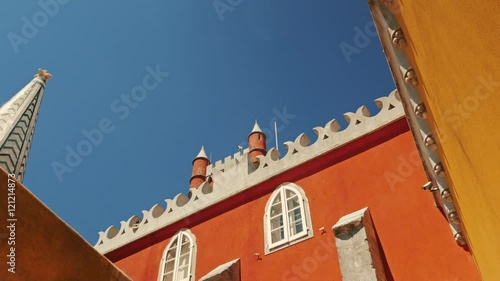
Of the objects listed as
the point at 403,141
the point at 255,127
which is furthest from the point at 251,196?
the point at 255,127

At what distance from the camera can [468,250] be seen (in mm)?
7828

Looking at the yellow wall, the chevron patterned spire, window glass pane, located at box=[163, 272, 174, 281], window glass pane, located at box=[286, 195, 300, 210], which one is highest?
the chevron patterned spire

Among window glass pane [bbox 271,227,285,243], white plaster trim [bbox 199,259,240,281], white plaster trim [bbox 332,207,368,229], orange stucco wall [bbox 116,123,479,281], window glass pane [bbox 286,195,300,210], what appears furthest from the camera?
window glass pane [bbox 286,195,300,210]

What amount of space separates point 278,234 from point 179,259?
3201mm

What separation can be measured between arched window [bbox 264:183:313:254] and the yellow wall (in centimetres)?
502

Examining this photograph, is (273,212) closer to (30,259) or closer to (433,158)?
(433,158)

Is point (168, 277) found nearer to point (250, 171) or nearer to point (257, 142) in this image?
point (250, 171)

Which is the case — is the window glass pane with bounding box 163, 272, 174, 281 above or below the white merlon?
below

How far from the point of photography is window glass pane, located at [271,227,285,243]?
10.7 m

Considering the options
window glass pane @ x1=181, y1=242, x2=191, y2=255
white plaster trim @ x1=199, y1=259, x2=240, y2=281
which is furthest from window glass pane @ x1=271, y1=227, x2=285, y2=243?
window glass pane @ x1=181, y1=242, x2=191, y2=255

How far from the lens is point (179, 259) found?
1224 cm

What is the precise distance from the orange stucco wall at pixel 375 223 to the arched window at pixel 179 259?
0.23 m

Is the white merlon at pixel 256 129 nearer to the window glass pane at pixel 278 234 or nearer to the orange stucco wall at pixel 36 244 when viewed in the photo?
the window glass pane at pixel 278 234

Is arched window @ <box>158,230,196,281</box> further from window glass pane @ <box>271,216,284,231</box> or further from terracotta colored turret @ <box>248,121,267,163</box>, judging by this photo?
terracotta colored turret @ <box>248,121,267,163</box>
